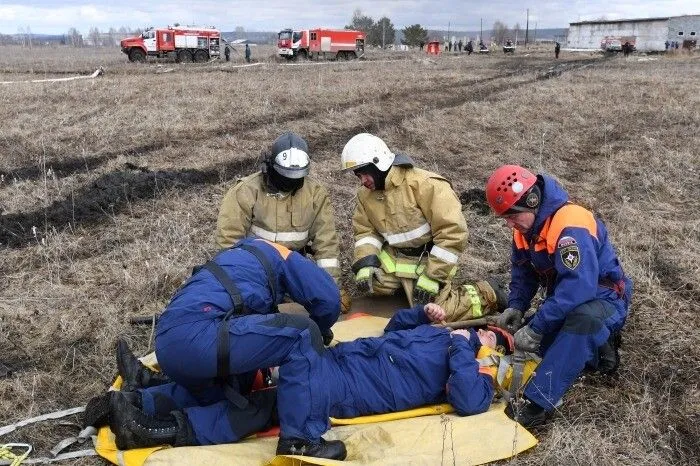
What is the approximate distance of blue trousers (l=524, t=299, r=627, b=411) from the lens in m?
3.29

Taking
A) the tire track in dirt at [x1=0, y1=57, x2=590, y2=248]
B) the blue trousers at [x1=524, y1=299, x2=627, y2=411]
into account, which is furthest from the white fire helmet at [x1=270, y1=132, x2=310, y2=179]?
the tire track in dirt at [x1=0, y1=57, x2=590, y2=248]

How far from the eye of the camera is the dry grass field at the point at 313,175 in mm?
3564

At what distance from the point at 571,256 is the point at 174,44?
102 feet

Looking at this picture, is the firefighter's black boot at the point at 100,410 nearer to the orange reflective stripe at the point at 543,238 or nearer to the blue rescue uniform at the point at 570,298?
the blue rescue uniform at the point at 570,298

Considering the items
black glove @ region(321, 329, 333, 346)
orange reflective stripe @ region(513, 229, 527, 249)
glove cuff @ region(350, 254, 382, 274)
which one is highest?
orange reflective stripe @ region(513, 229, 527, 249)

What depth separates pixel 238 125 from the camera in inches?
436

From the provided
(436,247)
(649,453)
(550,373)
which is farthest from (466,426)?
(436,247)

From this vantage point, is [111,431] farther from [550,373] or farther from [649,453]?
[649,453]

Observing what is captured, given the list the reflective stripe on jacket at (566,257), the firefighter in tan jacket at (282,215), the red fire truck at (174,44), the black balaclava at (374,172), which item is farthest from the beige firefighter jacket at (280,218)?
the red fire truck at (174,44)

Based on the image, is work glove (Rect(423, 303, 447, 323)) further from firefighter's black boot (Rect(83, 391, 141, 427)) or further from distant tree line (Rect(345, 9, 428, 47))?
distant tree line (Rect(345, 9, 428, 47))

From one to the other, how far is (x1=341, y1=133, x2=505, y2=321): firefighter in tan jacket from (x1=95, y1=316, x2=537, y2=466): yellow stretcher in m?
1.19

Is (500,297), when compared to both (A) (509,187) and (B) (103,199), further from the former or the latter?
(B) (103,199)

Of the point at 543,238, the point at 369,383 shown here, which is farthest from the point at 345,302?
the point at 543,238

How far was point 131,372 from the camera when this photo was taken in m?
3.49
